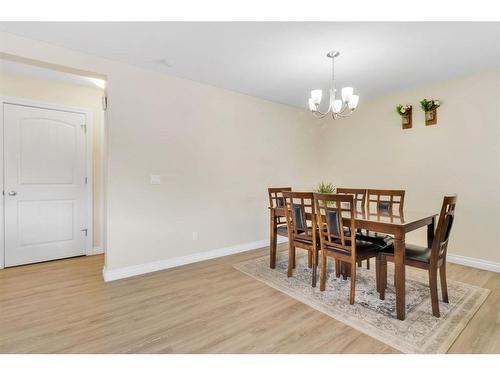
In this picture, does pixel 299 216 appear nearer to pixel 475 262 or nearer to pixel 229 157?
pixel 229 157

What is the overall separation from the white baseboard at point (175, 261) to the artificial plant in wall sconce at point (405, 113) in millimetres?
2863

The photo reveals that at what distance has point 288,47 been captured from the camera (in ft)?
8.32

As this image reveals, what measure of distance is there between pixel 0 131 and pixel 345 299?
439 cm

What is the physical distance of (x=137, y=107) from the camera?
300 centimetres

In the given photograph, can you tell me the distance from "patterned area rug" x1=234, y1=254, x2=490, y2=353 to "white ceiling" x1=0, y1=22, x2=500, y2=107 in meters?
2.43

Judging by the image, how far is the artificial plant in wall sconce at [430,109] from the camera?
3492mm

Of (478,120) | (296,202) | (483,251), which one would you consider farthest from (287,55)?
(483,251)

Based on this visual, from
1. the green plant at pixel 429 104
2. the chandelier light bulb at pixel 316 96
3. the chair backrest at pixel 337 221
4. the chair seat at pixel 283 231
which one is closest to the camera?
the chair backrest at pixel 337 221

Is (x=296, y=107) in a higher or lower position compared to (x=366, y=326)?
higher

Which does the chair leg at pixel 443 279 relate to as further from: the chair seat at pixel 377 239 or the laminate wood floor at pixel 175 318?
the chair seat at pixel 377 239

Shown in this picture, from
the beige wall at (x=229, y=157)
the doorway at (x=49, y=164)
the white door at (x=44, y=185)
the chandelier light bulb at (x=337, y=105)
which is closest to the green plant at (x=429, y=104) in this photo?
the beige wall at (x=229, y=157)

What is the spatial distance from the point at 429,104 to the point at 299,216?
8.57 ft

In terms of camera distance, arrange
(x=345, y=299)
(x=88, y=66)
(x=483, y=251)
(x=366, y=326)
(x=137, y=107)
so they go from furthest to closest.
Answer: (x=483, y=251) → (x=137, y=107) → (x=88, y=66) → (x=345, y=299) → (x=366, y=326)

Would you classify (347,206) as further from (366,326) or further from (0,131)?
(0,131)
